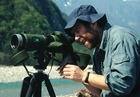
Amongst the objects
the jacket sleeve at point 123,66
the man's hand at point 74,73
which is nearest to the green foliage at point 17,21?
the man's hand at point 74,73

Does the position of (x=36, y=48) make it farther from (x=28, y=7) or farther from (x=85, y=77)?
(x=28, y=7)

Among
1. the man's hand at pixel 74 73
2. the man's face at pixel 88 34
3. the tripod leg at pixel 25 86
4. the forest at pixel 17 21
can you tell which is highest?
the man's face at pixel 88 34

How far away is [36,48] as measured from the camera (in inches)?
163

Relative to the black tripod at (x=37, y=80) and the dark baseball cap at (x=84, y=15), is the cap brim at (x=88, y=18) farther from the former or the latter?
the black tripod at (x=37, y=80)

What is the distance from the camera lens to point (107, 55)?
334 centimetres

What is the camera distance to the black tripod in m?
4.32

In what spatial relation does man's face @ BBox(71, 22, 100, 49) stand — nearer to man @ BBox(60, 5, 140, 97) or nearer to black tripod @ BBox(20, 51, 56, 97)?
man @ BBox(60, 5, 140, 97)

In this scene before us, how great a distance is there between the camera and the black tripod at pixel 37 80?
14.2 ft

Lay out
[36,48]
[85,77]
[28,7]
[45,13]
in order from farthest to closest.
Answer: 1. [45,13]
2. [28,7]
3. [36,48]
4. [85,77]

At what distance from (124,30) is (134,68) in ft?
1.17

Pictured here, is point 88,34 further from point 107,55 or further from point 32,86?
point 32,86

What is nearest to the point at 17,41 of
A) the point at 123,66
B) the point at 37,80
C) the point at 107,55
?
the point at 37,80

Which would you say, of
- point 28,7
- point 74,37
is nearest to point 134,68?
point 74,37

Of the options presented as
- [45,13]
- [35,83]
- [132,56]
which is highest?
[132,56]
